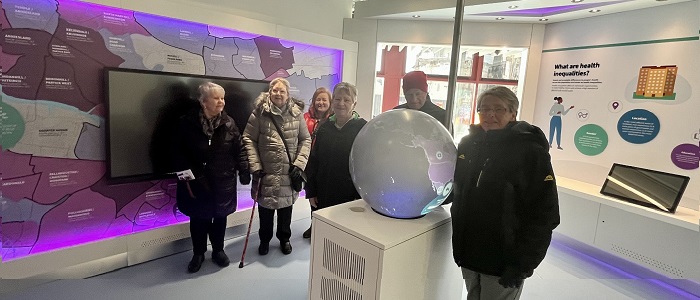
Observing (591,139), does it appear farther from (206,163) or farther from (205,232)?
(205,232)

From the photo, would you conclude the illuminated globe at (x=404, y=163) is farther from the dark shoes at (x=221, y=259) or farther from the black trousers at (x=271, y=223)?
the dark shoes at (x=221, y=259)

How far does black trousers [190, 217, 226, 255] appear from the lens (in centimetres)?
290

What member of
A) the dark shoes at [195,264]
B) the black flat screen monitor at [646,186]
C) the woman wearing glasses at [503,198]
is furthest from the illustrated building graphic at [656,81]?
the dark shoes at [195,264]

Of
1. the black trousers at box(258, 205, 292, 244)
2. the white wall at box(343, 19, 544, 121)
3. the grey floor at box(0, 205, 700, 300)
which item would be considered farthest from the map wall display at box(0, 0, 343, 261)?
the white wall at box(343, 19, 544, 121)

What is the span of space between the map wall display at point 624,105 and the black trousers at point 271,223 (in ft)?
10.8

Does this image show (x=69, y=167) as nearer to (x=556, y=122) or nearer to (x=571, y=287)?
(x=571, y=287)

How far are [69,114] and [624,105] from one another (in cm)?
489

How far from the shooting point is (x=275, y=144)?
9.60ft

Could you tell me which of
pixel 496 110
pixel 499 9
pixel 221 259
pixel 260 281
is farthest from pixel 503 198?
pixel 499 9

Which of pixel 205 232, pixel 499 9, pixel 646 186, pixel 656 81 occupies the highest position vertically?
pixel 499 9

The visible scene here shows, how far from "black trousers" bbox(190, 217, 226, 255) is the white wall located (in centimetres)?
270

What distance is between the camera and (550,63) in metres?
4.34

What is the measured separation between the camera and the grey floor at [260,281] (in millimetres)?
2564

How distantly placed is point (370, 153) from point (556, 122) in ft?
12.1
